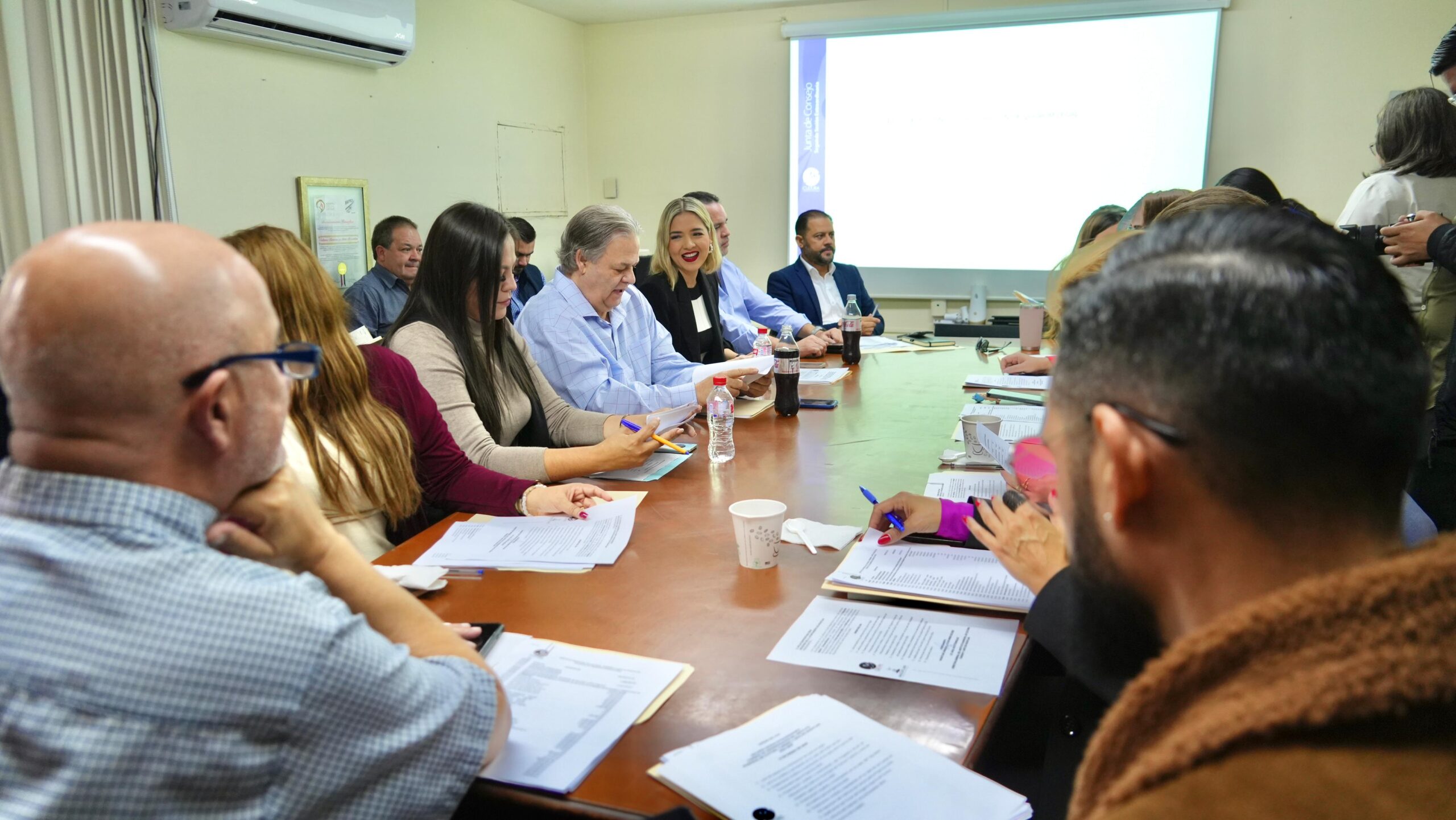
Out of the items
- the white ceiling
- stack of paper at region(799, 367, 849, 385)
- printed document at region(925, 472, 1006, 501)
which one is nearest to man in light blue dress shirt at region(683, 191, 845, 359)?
stack of paper at region(799, 367, 849, 385)

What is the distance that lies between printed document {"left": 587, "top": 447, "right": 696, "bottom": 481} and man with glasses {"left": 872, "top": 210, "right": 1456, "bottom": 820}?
147 cm

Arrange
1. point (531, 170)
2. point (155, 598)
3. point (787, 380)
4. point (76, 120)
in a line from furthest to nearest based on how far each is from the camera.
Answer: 1. point (531, 170)
2. point (76, 120)
3. point (787, 380)
4. point (155, 598)

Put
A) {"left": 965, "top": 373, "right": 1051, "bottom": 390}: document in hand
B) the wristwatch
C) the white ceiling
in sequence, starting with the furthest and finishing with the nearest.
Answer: the white ceiling < {"left": 965, "top": 373, "right": 1051, "bottom": 390}: document in hand < the wristwatch

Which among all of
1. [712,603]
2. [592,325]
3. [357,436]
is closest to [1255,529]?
[712,603]

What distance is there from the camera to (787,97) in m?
6.13

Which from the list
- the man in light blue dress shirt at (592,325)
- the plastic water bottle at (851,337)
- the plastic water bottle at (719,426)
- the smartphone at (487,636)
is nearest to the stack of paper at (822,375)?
the plastic water bottle at (851,337)

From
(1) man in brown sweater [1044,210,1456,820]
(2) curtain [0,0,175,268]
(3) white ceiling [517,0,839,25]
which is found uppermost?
(3) white ceiling [517,0,839,25]

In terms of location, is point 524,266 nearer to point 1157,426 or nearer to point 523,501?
point 523,501

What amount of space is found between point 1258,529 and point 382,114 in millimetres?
4900

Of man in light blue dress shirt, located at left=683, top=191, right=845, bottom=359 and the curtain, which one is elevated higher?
the curtain

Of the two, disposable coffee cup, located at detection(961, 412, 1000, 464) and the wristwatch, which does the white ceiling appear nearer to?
disposable coffee cup, located at detection(961, 412, 1000, 464)

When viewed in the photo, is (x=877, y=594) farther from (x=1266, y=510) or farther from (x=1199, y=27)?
(x=1199, y=27)

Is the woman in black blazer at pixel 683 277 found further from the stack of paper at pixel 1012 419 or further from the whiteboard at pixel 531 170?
the whiteboard at pixel 531 170

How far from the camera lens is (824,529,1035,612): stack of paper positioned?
4.53 ft
